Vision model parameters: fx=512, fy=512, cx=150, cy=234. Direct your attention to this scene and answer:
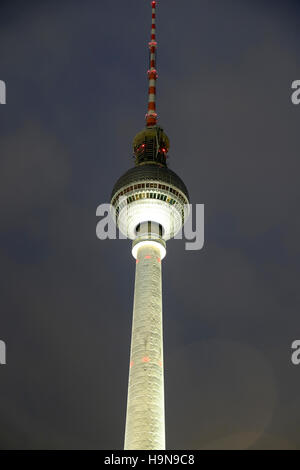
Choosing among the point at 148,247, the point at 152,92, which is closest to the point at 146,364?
the point at 148,247

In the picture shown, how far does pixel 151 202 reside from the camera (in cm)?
6550

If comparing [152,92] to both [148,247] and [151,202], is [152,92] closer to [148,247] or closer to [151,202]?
[151,202]

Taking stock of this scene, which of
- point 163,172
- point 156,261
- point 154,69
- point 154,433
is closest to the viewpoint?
point 154,433

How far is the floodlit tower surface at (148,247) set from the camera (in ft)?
166

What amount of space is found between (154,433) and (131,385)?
5893 mm

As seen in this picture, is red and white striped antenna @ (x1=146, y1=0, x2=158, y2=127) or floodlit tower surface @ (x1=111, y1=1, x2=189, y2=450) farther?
red and white striped antenna @ (x1=146, y1=0, x2=158, y2=127)

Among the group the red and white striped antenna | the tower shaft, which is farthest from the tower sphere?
the red and white striped antenna

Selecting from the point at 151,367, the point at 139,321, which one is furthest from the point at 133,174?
the point at 151,367

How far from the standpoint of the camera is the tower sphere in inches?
2581

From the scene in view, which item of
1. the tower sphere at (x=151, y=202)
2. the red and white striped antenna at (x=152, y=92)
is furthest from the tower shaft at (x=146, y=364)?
the red and white striped antenna at (x=152, y=92)

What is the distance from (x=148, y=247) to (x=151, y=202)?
613 centimetres

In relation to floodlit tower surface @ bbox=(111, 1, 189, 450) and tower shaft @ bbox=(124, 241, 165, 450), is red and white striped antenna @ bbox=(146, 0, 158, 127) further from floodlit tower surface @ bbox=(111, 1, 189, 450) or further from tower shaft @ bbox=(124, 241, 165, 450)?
tower shaft @ bbox=(124, 241, 165, 450)

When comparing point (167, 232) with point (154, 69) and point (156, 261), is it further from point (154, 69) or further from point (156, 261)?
point (154, 69)
